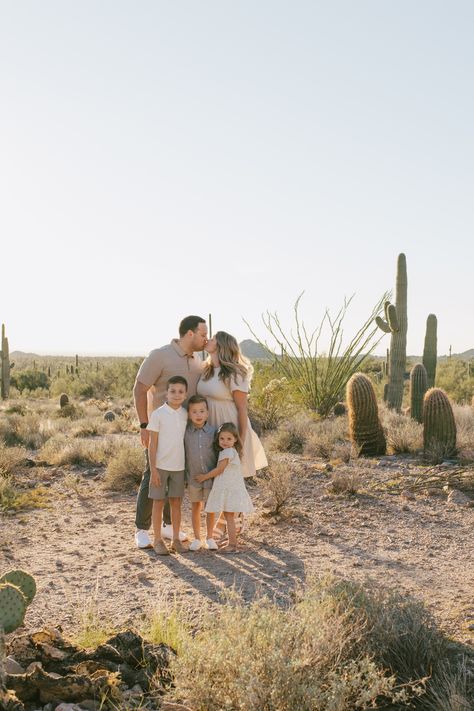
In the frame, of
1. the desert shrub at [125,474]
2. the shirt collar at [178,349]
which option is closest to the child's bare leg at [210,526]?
the shirt collar at [178,349]

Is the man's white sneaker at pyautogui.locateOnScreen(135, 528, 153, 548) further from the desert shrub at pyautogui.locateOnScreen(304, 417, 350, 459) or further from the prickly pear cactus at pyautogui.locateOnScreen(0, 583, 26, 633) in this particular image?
the desert shrub at pyautogui.locateOnScreen(304, 417, 350, 459)

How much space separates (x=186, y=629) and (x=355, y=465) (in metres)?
7.90

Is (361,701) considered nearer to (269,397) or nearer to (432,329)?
(269,397)

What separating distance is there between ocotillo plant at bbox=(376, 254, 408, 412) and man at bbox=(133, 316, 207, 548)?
1218cm

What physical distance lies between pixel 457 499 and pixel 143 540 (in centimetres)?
430

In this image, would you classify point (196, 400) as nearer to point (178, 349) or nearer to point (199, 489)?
point (178, 349)

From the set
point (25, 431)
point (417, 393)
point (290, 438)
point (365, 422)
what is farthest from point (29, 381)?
point (365, 422)

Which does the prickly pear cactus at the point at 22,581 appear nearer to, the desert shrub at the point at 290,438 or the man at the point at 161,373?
the man at the point at 161,373

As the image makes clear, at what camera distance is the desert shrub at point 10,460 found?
12742 mm

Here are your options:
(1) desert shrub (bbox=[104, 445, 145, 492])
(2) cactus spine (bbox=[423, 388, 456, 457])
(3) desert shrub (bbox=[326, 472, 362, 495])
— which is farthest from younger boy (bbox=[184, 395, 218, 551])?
(2) cactus spine (bbox=[423, 388, 456, 457])

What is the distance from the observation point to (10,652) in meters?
4.65

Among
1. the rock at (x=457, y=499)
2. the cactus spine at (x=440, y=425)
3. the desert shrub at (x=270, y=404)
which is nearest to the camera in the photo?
the rock at (x=457, y=499)

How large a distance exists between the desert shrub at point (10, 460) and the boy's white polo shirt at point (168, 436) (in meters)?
5.42

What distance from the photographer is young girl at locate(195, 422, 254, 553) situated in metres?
7.72
